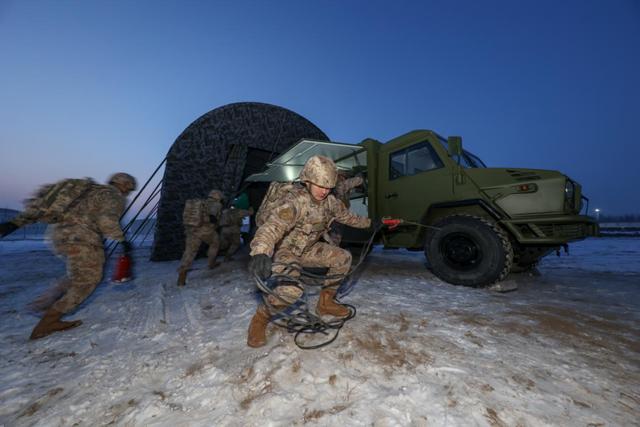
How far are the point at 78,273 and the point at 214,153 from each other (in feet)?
19.6

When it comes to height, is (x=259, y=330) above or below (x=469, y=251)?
below

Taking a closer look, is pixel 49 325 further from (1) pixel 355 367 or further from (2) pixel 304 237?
(1) pixel 355 367

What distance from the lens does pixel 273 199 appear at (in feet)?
8.54

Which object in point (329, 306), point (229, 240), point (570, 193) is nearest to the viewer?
point (329, 306)

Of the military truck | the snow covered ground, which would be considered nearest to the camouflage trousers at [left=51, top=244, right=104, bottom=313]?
the snow covered ground

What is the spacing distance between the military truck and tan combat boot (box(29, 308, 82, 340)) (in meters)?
3.90

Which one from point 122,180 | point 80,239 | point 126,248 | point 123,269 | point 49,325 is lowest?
point 49,325

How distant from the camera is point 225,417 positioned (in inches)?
54.3

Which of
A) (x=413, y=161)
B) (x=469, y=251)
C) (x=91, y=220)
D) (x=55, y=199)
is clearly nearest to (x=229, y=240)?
(x=91, y=220)

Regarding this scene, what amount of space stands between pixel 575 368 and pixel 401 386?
1.21m

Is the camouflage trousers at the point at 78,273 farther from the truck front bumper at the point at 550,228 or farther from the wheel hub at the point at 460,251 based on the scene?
the truck front bumper at the point at 550,228

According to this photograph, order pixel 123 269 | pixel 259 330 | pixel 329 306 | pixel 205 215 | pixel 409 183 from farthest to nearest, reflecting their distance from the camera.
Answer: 1. pixel 205 215
2. pixel 409 183
3. pixel 123 269
4. pixel 329 306
5. pixel 259 330

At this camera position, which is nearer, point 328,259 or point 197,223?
point 328,259

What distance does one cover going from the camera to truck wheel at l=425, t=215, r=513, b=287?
3.39m
